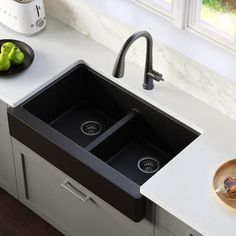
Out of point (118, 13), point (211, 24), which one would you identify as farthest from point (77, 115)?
point (211, 24)

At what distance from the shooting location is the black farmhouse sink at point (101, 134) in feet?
10.3

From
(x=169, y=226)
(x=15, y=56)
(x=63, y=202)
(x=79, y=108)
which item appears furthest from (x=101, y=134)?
(x=169, y=226)

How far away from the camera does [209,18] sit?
3.44m

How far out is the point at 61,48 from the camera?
3.64 metres

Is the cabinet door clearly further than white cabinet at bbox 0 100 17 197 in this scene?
No

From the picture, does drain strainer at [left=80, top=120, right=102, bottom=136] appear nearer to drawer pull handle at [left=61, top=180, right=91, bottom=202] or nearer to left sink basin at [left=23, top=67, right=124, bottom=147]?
left sink basin at [left=23, top=67, right=124, bottom=147]

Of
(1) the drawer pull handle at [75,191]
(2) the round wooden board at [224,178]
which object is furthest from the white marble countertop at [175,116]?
(1) the drawer pull handle at [75,191]

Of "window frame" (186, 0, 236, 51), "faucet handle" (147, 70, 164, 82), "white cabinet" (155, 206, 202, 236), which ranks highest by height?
"window frame" (186, 0, 236, 51)

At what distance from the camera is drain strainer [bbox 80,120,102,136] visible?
360cm

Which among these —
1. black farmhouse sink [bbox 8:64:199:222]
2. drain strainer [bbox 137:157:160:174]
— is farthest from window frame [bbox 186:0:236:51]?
drain strainer [bbox 137:157:160:174]

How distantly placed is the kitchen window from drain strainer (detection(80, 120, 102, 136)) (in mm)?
609

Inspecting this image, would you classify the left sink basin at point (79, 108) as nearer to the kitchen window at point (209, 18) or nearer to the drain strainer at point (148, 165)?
the drain strainer at point (148, 165)

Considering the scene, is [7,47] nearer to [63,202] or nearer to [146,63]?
[146,63]

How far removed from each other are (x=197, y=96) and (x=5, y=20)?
39.8 inches
